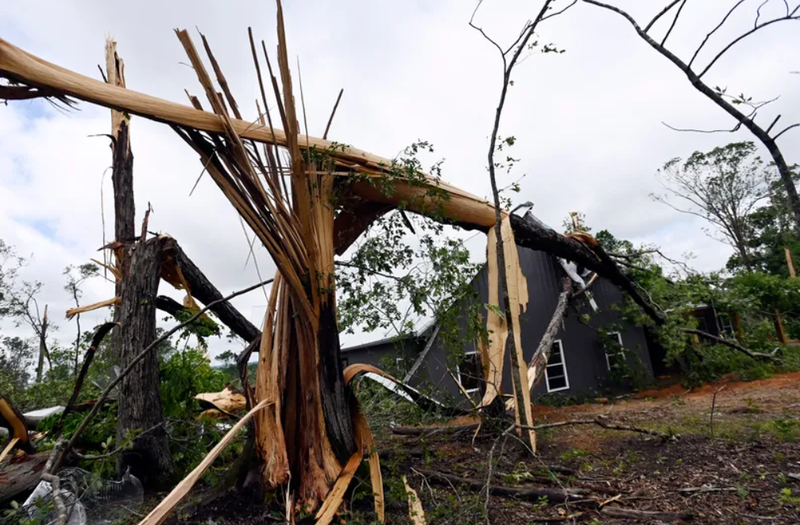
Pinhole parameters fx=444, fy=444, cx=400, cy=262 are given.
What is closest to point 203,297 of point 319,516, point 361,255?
point 361,255

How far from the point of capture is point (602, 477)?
321 cm

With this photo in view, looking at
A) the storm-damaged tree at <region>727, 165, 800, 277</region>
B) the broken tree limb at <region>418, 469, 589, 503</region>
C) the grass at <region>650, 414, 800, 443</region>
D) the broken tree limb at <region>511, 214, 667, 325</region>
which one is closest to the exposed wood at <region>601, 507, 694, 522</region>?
the broken tree limb at <region>418, 469, 589, 503</region>

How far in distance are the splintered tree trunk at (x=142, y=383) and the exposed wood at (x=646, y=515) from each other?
331cm

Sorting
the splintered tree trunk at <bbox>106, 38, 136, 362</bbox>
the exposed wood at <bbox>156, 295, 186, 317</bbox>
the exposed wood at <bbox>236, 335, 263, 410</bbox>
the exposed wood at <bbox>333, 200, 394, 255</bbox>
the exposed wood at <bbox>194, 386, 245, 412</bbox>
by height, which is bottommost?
the exposed wood at <bbox>194, 386, 245, 412</bbox>

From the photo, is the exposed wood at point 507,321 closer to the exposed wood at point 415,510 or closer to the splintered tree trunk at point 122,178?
the exposed wood at point 415,510

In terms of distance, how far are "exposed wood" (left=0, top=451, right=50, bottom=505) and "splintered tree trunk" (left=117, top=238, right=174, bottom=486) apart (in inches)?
24.9

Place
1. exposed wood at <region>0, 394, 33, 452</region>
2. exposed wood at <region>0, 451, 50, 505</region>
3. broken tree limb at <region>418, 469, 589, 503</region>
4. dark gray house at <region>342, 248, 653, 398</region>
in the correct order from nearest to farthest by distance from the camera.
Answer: broken tree limb at <region>418, 469, 589, 503</region> < exposed wood at <region>0, 451, 50, 505</region> < exposed wood at <region>0, 394, 33, 452</region> < dark gray house at <region>342, 248, 653, 398</region>

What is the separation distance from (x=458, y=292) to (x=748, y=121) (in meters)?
2.14

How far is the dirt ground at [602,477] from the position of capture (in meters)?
2.57

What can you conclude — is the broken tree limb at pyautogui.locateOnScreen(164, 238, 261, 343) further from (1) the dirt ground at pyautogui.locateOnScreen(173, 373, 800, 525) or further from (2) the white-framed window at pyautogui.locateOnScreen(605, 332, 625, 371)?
(2) the white-framed window at pyautogui.locateOnScreen(605, 332, 625, 371)

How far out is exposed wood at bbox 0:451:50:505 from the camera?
328 cm

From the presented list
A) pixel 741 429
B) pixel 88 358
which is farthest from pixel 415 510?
pixel 741 429

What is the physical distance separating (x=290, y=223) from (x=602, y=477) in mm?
2821

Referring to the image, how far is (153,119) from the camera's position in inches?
95.0
